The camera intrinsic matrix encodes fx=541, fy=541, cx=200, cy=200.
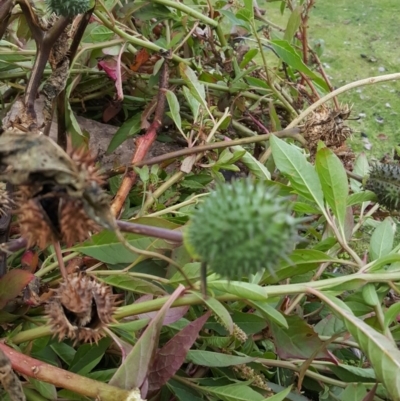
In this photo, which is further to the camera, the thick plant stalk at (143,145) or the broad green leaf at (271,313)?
the thick plant stalk at (143,145)

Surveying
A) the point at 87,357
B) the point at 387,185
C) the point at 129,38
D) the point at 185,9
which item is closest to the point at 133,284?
the point at 87,357

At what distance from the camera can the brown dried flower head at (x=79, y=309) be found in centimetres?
58

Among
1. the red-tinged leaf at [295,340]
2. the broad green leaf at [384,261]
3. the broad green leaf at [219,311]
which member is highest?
the broad green leaf at [384,261]

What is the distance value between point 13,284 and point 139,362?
0.21 metres

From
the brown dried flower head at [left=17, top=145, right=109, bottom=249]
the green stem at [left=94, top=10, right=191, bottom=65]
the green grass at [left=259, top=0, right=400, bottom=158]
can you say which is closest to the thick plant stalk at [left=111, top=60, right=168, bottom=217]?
the green stem at [left=94, top=10, right=191, bottom=65]

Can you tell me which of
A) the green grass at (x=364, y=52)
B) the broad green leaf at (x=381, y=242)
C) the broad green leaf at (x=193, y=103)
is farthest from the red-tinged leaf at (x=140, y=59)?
the green grass at (x=364, y=52)

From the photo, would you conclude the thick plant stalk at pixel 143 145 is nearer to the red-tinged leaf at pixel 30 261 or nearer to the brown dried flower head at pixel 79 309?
the red-tinged leaf at pixel 30 261

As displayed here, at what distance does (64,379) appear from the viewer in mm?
633

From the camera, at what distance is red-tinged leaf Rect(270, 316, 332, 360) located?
0.80 metres

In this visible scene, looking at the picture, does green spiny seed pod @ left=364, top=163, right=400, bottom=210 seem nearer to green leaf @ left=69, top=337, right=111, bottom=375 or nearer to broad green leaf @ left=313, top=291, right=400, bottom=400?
broad green leaf @ left=313, top=291, right=400, bottom=400

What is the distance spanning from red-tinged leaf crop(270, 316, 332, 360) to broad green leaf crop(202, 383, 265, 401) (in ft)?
0.24

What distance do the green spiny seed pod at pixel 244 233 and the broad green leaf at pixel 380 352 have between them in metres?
0.25

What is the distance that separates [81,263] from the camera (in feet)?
2.93

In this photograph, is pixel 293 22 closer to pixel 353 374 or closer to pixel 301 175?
pixel 301 175
